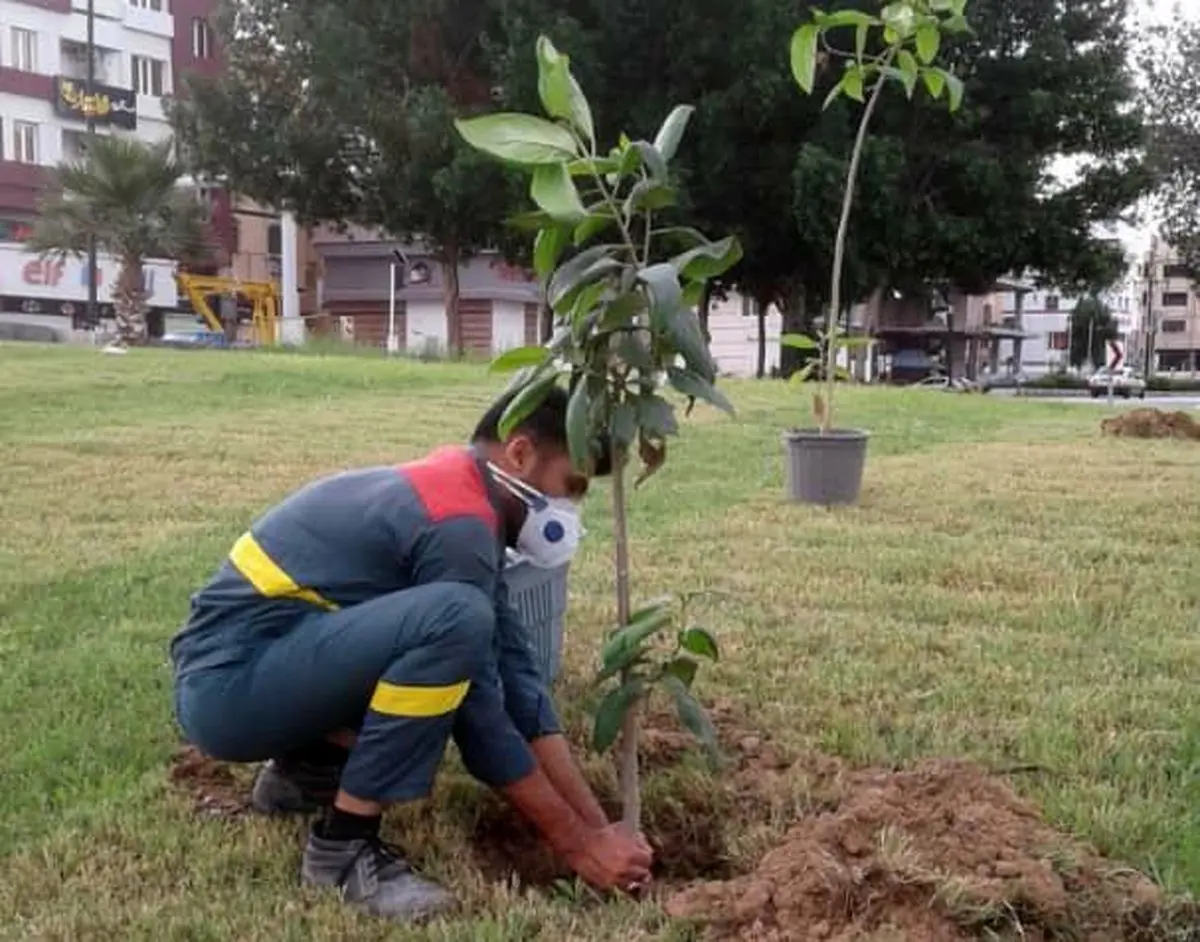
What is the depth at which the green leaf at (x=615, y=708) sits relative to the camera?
2.29m

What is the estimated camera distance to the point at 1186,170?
28.3 meters

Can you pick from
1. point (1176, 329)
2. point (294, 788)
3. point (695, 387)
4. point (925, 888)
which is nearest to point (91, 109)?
point (294, 788)

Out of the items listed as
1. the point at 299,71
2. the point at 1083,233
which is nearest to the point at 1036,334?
the point at 1083,233

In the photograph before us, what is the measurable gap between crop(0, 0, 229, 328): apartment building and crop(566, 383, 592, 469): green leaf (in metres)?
35.2

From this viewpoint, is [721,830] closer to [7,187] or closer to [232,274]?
[7,187]

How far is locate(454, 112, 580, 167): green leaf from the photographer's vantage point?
198 centimetres

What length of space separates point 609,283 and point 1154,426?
33.3 feet

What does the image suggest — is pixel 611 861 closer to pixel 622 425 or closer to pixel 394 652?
pixel 394 652

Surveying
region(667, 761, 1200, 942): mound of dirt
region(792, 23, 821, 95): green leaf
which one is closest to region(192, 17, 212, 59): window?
region(792, 23, 821, 95): green leaf

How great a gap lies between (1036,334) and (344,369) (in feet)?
196

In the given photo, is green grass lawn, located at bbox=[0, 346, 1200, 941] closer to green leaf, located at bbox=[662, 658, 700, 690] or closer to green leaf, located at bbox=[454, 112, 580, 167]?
green leaf, located at bbox=[662, 658, 700, 690]

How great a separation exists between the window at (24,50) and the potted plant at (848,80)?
35858 mm

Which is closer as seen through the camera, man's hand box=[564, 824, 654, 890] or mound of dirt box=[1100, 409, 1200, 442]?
man's hand box=[564, 824, 654, 890]

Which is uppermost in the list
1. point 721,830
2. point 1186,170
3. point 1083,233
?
point 1186,170
